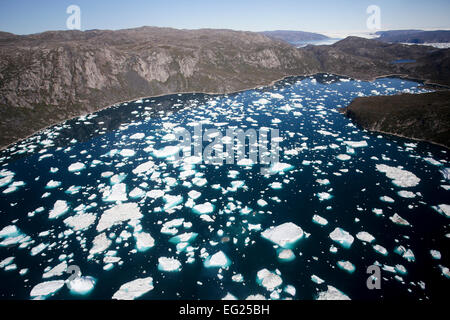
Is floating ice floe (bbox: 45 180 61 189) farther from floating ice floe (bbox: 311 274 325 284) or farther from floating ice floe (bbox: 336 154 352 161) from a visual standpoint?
floating ice floe (bbox: 336 154 352 161)

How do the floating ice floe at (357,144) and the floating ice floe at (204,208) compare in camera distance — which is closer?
the floating ice floe at (204,208)

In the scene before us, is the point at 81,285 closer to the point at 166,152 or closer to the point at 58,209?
the point at 58,209

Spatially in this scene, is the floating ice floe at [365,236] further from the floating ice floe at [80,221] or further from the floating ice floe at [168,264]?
the floating ice floe at [80,221]

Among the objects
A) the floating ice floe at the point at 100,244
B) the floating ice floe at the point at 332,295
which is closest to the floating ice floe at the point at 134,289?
the floating ice floe at the point at 100,244

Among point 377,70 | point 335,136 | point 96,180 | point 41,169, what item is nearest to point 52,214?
point 96,180

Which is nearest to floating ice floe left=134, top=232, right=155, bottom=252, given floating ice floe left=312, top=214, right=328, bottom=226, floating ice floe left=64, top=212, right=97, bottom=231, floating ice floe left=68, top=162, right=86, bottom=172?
floating ice floe left=64, top=212, right=97, bottom=231

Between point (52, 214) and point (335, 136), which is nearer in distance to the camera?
point (52, 214)

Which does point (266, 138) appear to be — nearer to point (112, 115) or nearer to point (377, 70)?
point (112, 115)
